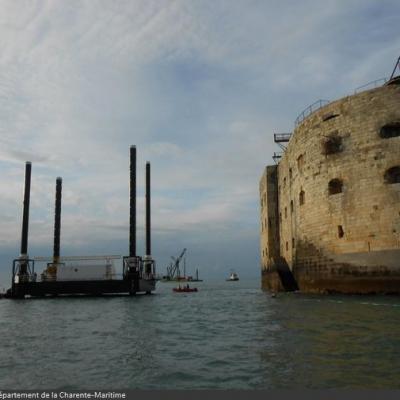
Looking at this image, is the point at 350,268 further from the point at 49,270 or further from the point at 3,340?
the point at 49,270

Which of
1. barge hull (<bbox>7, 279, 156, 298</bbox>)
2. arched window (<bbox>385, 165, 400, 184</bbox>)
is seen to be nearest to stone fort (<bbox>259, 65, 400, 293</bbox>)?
arched window (<bbox>385, 165, 400, 184</bbox>)

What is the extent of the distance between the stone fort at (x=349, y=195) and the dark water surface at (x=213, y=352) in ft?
27.3

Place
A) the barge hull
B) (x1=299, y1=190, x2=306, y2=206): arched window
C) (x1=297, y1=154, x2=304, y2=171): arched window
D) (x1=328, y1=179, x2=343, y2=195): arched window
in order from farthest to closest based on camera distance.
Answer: the barge hull, (x1=297, y1=154, x2=304, y2=171): arched window, (x1=299, y1=190, x2=306, y2=206): arched window, (x1=328, y1=179, x2=343, y2=195): arched window

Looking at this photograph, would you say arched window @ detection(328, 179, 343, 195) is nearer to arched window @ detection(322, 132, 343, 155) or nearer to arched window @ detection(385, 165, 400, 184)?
arched window @ detection(322, 132, 343, 155)

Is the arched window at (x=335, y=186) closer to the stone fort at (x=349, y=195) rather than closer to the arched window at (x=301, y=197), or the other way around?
the stone fort at (x=349, y=195)

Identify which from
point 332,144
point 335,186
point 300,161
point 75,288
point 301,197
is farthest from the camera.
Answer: point 75,288

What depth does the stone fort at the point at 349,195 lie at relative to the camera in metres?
30.5

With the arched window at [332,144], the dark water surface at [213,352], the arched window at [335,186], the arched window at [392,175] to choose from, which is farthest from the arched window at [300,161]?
the dark water surface at [213,352]

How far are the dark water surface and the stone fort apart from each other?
8324mm

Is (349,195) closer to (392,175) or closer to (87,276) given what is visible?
(392,175)

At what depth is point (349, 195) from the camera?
32.5 metres

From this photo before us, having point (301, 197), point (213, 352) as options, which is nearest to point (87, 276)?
point (301, 197)

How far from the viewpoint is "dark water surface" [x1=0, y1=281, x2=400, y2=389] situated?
1041 cm

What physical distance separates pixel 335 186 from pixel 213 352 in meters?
23.3
